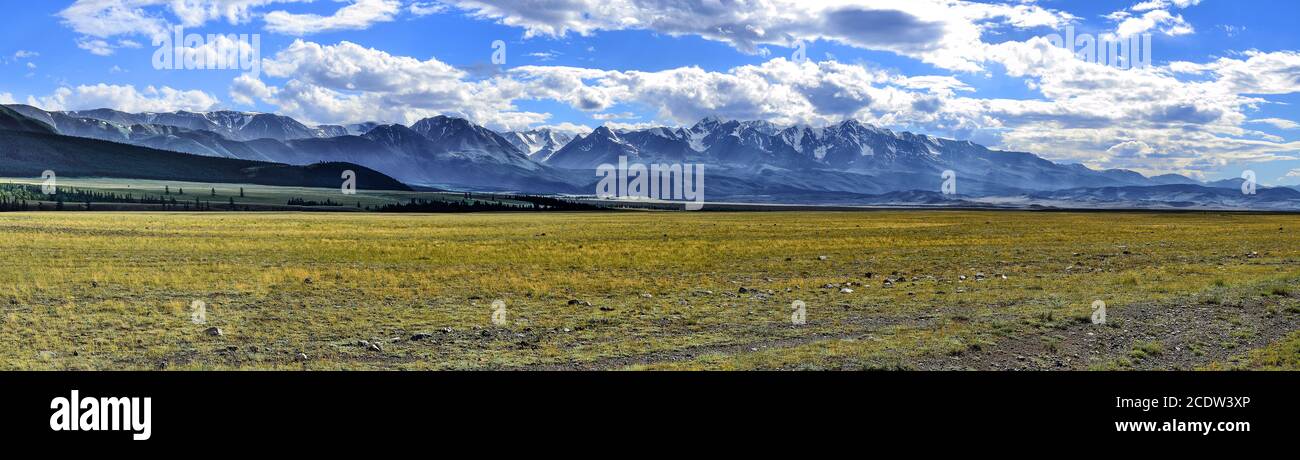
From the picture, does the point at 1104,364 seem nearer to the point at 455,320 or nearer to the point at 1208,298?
the point at 1208,298

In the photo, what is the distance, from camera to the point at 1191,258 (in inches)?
1555

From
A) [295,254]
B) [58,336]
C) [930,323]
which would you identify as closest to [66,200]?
[295,254]

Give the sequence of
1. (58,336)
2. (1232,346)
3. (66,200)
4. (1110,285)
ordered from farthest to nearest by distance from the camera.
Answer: (66,200)
(1110,285)
(58,336)
(1232,346)

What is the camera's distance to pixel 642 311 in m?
21.3

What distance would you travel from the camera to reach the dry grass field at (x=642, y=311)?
587 inches

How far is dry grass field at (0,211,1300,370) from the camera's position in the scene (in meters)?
14.9

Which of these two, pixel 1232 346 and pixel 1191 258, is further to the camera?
pixel 1191 258

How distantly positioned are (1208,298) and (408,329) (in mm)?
21913

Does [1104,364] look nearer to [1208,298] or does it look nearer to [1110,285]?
[1208,298]
